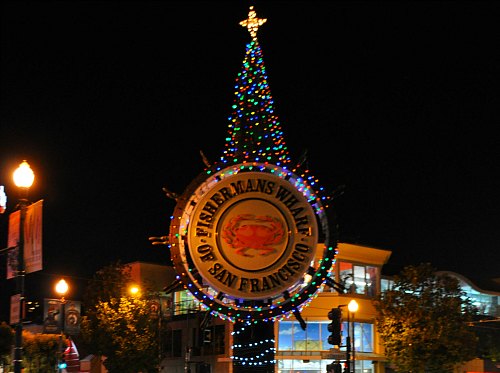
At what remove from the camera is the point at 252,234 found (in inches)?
782

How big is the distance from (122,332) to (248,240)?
3350 cm

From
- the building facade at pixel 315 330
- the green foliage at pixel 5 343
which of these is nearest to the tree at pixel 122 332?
the building facade at pixel 315 330

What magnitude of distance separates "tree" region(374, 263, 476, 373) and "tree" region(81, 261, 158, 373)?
639 inches

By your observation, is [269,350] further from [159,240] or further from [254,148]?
[254,148]

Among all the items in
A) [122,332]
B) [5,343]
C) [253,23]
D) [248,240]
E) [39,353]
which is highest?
[253,23]

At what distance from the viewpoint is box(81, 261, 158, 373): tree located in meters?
51.0

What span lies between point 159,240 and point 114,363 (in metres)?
32.7

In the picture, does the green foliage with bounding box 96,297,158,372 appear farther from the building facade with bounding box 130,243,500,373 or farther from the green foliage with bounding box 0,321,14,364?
the green foliage with bounding box 0,321,14,364

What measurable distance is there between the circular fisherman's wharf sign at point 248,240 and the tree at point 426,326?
2751cm

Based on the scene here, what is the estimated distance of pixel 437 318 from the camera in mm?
45875

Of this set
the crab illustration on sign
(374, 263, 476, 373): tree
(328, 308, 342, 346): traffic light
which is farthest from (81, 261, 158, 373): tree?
the crab illustration on sign

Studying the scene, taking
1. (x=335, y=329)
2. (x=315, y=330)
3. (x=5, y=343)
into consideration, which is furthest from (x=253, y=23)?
(x=315, y=330)

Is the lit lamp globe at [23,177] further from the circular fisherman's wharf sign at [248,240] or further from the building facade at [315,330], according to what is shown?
the building facade at [315,330]

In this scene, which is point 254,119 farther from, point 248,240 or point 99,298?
point 99,298
